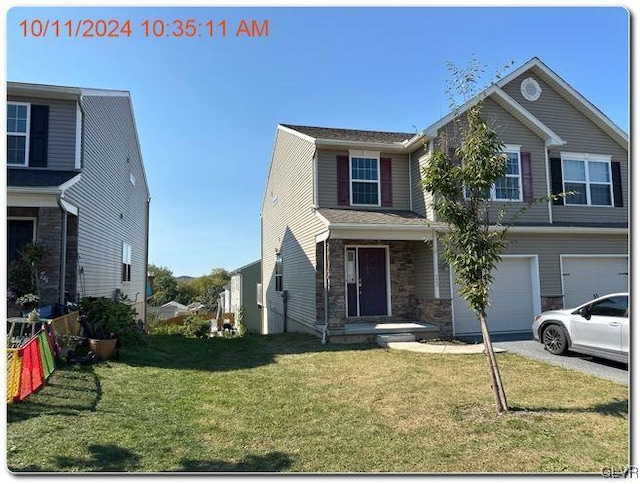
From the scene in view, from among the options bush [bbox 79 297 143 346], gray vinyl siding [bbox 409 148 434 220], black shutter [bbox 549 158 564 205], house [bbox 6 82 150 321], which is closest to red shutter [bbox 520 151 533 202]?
black shutter [bbox 549 158 564 205]

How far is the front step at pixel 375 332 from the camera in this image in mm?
10039

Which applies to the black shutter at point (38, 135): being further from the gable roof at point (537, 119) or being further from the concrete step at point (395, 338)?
the gable roof at point (537, 119)

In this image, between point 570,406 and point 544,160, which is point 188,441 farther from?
point 544,160

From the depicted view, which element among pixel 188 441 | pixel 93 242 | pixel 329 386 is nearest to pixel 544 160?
pixel 329 386

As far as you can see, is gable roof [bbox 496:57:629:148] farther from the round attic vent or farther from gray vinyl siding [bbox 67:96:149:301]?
gray vinyl siding [bbox 67:96:149:301]

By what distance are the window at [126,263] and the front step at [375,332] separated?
945 centimetres

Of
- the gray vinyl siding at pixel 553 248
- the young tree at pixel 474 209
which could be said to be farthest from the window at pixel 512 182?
the young tree at pixel 474 209

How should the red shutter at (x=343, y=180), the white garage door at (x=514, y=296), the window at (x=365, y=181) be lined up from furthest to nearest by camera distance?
1. the window at (x=365, y=181)
2. the red shutter at (x=343, y=180)
3. the white garage door at (x=514, y=296)

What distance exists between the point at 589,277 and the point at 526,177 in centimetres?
333

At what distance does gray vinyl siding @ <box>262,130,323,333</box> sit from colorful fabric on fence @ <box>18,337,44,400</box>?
6921 millimetres

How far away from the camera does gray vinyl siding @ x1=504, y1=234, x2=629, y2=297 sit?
1162 centimetres

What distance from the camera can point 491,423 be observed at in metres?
4.64

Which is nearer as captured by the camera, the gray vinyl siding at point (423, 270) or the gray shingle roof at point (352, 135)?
the gray vinyl siding at point (423, 270)

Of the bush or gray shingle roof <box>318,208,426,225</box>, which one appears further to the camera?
gray shingle roof <box>318,208,426,225</box>
